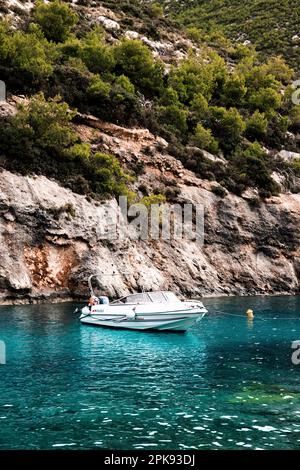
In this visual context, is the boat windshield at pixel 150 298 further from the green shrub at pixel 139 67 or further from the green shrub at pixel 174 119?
the green shrub at pixel 139 67

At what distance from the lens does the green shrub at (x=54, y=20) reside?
7506 cm

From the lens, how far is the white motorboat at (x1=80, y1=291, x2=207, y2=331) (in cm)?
3531

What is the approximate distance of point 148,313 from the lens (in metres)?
35.5

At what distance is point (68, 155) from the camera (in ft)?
183

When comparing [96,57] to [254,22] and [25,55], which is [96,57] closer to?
[25,55]

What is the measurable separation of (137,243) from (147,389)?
3685 cm

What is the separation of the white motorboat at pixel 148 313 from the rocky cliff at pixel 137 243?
1128 centimetres

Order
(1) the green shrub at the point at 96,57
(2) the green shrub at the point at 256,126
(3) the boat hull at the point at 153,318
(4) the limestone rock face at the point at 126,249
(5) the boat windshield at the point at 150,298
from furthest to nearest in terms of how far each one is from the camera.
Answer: (2) the green shrub at the point at 256,126 < (1) the green shrub at the point at 96,57 < (4) the limestone rock face at the point at 126,249 < (5) the boat windshield at the point at 150,298 < (3) the boat hull at the point at 153,318

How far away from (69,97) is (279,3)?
264 feet

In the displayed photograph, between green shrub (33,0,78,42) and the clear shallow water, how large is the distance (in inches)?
2066

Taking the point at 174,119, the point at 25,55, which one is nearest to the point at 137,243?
the point at 174,119

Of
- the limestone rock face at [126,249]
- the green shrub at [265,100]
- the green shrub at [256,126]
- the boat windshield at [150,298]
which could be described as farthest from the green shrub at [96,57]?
→ the boat windshield at [150,298]

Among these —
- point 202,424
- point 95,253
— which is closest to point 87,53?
point 95,253

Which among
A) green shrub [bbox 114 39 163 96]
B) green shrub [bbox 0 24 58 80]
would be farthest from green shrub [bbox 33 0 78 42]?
green shrub [bbox 0 24 58 80]
